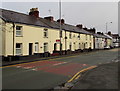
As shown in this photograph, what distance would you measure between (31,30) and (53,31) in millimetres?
6250

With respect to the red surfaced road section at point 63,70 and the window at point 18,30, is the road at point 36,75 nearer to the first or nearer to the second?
the red surfaced road section at point 63,70

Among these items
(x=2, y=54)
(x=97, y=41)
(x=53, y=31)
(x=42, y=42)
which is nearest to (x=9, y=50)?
(x=2, y=54)

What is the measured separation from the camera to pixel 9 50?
17.3 m

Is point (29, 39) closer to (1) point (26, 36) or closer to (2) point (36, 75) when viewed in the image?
(1) point (26, 36)

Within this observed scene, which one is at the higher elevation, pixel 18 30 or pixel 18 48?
pixel 18 30

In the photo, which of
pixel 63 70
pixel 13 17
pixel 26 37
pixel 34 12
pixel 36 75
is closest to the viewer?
pixel 36 75

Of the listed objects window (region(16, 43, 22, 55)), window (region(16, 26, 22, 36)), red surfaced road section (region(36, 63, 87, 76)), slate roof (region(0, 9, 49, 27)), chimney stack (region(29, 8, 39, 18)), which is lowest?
red surfaced road section (region(36, 63, 87, 76))

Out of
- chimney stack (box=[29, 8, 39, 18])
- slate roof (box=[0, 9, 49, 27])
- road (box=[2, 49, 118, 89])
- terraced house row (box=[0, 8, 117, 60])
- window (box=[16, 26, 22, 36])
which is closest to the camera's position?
road (box=[2, 49, 118, 89])

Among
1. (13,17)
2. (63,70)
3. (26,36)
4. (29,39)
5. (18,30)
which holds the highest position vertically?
(13,17)

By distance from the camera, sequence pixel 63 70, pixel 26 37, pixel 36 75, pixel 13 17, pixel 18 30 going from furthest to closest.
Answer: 1. pixel 26 37
2. pixel 13 17
3. pixel 18 30
4. pixel 63 70
5. pixel 36 75

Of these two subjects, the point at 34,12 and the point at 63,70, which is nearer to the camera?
the point at 63,70

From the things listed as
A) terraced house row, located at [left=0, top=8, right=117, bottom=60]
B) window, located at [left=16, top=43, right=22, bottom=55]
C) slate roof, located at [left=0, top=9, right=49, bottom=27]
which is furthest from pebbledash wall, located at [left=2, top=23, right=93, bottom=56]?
slate roof, located at [left=0, top=9, right=49, bottom=27]

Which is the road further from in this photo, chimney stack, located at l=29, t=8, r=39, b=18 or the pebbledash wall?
chimney stack, located at l=29, t=8, r=39, b=18

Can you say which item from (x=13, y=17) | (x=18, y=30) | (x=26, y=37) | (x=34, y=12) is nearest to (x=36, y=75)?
(x=18, y=30)
